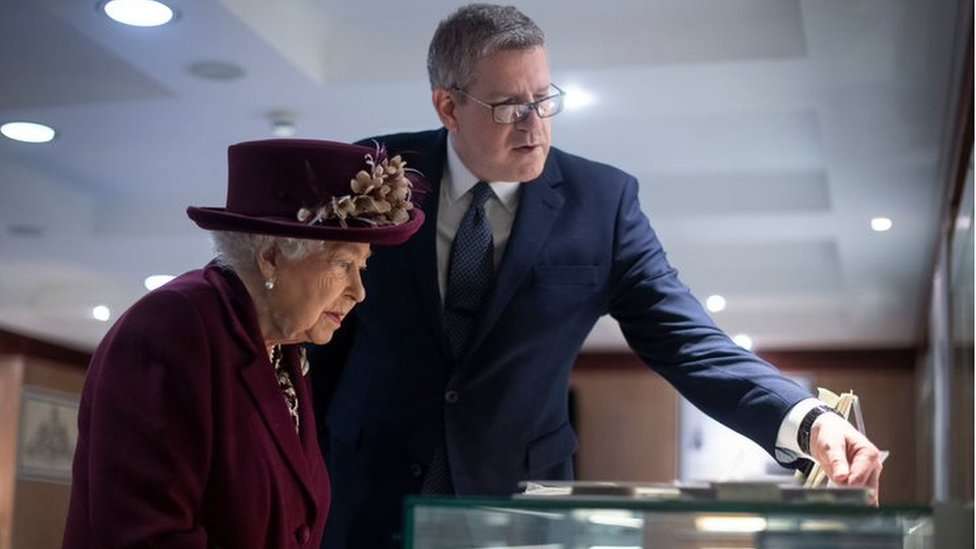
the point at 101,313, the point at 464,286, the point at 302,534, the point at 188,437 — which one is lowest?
the point at 302,534

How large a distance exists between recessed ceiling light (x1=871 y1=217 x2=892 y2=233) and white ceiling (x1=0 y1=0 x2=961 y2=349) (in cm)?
7

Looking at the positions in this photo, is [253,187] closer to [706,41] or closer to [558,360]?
[558,360]

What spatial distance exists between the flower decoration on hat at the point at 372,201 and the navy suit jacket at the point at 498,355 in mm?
281

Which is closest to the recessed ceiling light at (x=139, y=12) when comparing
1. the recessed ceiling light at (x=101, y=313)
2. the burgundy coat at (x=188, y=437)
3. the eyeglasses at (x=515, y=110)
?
the eyeglasses at (x=515, y=110)

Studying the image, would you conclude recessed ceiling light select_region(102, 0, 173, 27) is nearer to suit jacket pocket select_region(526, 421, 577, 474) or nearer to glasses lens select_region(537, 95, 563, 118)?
glasses lens select_region(537, 95, 563, 118)

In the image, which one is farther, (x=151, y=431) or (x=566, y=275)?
(x=566, y=275)

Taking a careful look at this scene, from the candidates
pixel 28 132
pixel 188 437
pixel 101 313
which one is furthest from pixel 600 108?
pixel 101 313

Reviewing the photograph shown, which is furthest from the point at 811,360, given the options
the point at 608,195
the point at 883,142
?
the point at 608,195

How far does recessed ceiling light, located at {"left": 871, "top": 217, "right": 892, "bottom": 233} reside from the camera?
7352 mm

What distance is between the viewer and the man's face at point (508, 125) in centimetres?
208

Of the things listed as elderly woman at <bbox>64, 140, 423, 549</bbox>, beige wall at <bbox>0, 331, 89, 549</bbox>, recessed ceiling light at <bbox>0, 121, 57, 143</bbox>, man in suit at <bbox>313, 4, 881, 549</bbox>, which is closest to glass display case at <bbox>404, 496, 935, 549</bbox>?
elderly woman at <bbox>64, 140, 423, 549</bbox>

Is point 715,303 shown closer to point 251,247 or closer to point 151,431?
point 251,247

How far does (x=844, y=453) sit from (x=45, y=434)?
38.2 ft

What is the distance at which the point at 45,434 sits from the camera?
12.3m
